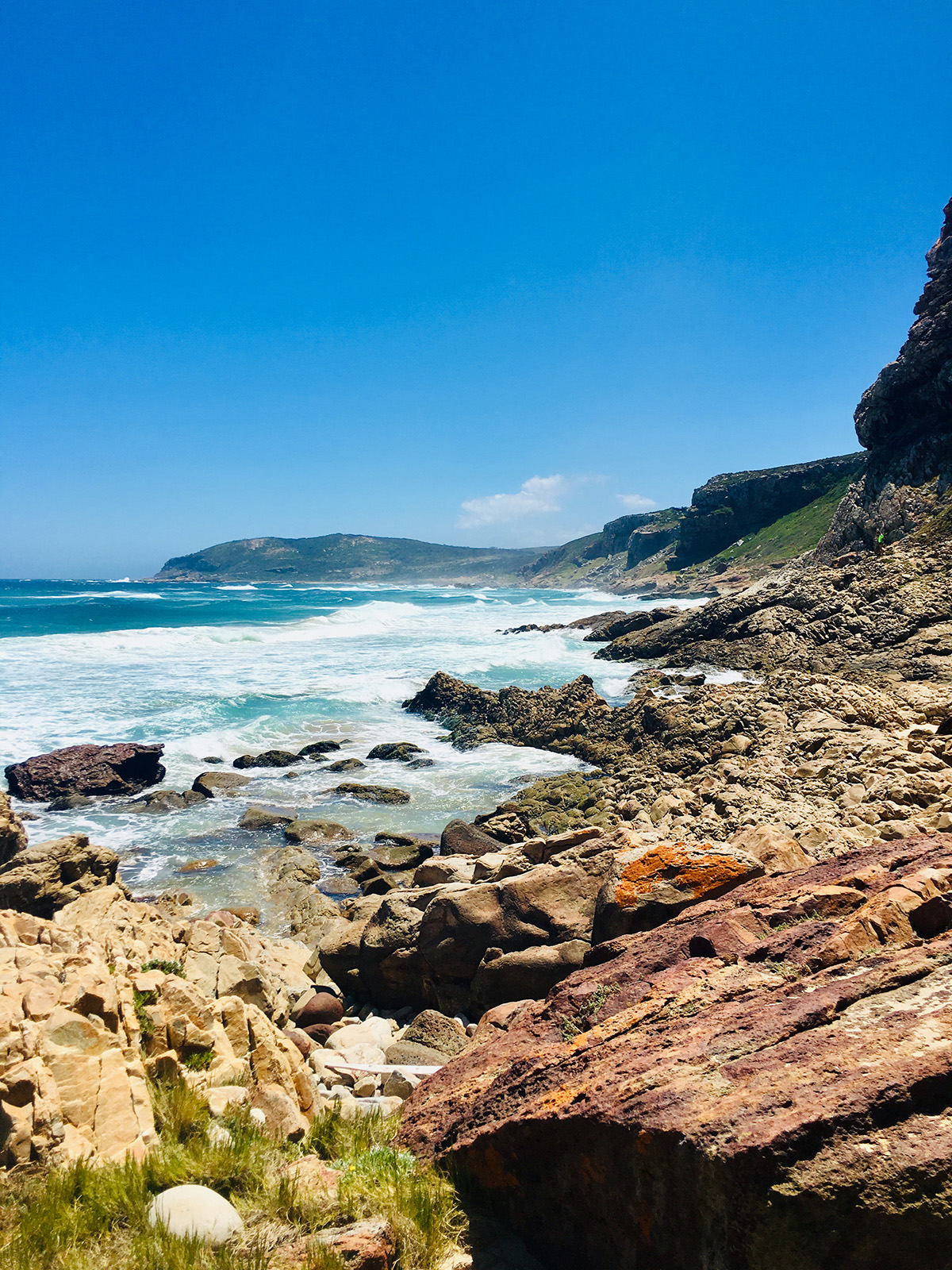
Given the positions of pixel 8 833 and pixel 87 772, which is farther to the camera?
pixel 87 772

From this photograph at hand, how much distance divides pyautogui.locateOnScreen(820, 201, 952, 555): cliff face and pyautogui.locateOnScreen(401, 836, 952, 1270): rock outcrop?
109 ft

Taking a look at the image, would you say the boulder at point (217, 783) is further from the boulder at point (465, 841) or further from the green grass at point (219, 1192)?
the green grass at point (219, 1192)

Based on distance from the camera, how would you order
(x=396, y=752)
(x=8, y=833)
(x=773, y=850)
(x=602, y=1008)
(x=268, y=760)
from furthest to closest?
(x=396, y=752) → (x=268, y=760) → (x=8, y=833) → (x=773, y=850) → (x=602, y=1008)

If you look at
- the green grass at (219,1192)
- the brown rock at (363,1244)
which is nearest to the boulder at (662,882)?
the green grass at (219,1192)

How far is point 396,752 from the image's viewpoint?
21.0m

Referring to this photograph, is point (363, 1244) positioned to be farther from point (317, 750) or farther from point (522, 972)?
point (317, 750)

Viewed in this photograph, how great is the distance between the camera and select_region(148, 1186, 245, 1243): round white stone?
293cm

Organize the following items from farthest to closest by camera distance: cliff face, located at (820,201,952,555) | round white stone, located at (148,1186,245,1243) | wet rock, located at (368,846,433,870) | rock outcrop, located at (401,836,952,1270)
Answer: cliff face, located at (820,201,952,555), wet rock, located at (368,846,433,870), round white stone, located at (148,1186,245,1243), rock outcrop, located at (401,836,952,1270)

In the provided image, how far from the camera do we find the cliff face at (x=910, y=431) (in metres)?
32.8

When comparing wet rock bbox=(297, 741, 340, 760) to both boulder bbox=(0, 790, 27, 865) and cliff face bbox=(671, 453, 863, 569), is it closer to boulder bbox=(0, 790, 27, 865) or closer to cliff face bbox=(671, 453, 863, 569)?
boulder bbox=(0, 790, 27, 865)

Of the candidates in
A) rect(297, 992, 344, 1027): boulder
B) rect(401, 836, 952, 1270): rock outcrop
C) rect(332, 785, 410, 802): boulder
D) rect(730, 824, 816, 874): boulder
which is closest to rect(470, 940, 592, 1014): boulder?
rect(297, 992, 344, 1027): boulder

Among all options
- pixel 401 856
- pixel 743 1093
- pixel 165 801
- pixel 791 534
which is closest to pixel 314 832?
pixel 401 856

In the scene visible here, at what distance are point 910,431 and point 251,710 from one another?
39.4 m

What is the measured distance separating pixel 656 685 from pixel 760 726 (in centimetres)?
876
